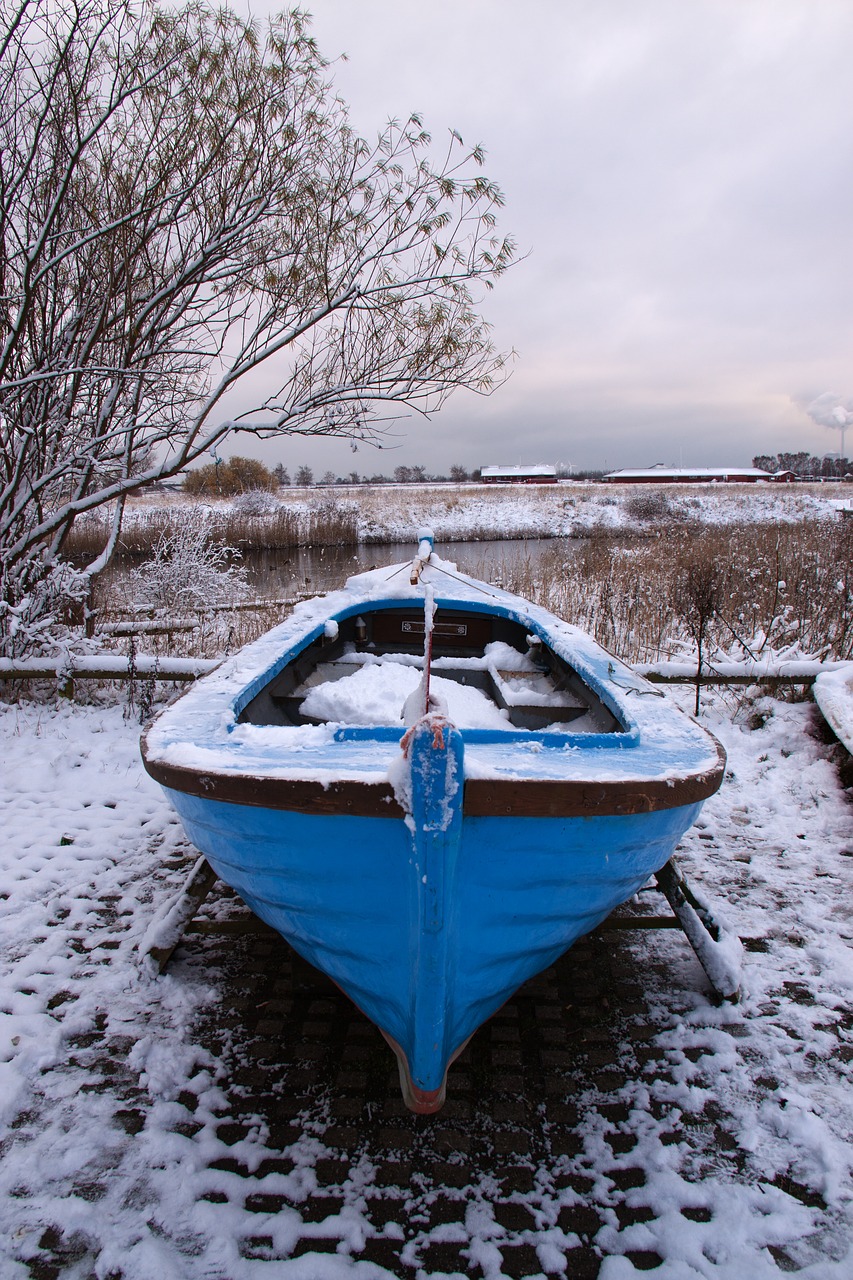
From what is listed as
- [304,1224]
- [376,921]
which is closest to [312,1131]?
[304,1224]

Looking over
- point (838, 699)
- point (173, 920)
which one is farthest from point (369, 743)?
point (838, 699)

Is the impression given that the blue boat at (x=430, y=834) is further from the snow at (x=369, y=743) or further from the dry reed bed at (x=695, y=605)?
the dry reed bed at (x=695, y=605)

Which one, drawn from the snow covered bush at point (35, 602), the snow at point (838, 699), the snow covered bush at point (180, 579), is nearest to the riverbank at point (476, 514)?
the snow covered bush at point (180, 579)

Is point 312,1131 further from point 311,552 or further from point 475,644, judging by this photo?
point 311,552

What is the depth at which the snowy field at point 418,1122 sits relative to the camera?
1526mm

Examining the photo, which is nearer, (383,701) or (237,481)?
(383,701)

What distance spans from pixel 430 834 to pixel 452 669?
2.17 metres

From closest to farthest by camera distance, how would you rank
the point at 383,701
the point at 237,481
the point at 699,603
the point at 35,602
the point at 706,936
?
the point at 706,936, the point at 383,701, the point at 699,603, the point at 35,602, the point at 237,481

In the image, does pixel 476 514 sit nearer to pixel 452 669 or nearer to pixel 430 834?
pixel 452 669

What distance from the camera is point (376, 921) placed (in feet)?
5.56

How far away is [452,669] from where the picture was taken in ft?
11.9

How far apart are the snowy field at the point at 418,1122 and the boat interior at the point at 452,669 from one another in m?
0.92

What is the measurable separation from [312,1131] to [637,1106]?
93 cm

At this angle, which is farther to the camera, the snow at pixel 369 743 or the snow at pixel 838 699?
the snow at pixel 838 699
